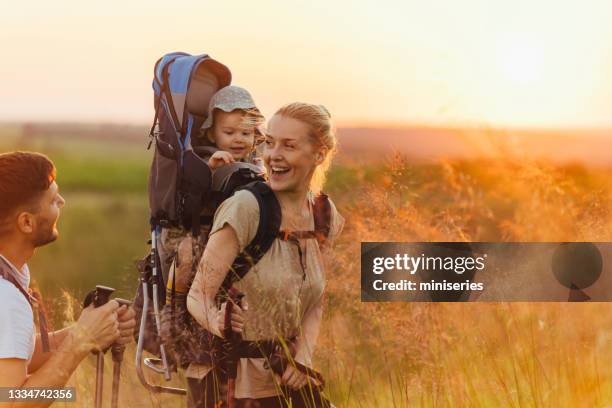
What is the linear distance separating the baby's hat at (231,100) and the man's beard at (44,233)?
740mm

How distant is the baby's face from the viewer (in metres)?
3.47

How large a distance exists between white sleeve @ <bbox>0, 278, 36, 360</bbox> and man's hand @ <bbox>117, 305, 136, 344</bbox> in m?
0.32

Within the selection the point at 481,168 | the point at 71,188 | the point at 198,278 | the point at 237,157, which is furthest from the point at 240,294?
the point at 71,188

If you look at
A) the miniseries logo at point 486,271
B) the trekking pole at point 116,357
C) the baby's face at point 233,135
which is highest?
the baby's face at point 233,135

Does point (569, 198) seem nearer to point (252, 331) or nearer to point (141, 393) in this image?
point (252, 331)

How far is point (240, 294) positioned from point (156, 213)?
62 centimetres

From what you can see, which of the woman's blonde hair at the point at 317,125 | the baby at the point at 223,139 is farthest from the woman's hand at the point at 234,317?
the woman's blonde hair at the point at 317,125

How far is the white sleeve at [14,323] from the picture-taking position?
285 centimetres

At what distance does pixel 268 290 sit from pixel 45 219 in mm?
768

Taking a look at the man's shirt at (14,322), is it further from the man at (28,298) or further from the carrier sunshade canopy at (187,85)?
the carrier sunshade canopy at (187,85)

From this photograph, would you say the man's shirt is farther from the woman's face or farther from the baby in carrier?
the woman's face

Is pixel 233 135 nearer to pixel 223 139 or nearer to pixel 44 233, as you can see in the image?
pixel 223 139

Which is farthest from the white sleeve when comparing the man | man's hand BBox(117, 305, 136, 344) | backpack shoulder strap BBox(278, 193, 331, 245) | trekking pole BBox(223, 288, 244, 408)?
backpack shoulder strap BBox(278, 193, 331, 245)

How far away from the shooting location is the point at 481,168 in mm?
4188
